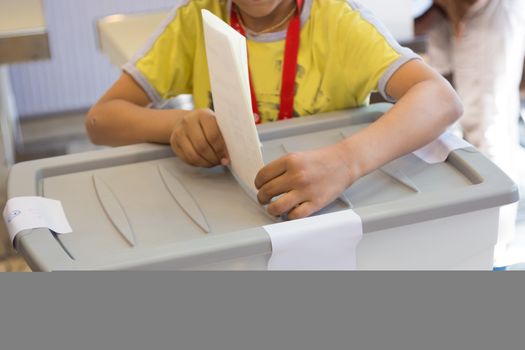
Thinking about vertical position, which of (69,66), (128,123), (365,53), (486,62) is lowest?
(69,66)

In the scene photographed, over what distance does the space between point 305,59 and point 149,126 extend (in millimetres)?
271

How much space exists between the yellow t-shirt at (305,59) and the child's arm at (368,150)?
0.05 metres

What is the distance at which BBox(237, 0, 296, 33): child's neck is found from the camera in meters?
1.20

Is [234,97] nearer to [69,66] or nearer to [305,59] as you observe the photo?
[305,59]

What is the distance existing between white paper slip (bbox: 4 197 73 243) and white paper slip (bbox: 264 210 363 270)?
0.24m

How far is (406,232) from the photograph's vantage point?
79 centimetres

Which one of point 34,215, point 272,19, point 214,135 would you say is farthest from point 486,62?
point 34,215

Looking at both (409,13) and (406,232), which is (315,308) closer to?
(406,232)

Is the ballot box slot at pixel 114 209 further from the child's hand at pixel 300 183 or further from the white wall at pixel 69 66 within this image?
the white wall at pixel 69 66

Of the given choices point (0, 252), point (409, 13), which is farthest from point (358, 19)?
point (0, 252)

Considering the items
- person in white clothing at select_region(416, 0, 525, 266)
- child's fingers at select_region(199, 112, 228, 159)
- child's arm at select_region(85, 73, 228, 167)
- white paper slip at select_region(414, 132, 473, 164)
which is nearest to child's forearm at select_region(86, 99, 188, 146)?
child's arm at select_region(85, 73, 228, 167)

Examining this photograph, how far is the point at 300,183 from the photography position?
2.70 feet

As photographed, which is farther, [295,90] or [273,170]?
[295,90]

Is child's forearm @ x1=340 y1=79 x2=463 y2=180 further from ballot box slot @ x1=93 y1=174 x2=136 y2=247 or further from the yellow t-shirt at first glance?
ballot box slot @ x1=93 y1=174 x2=136 y2=247
